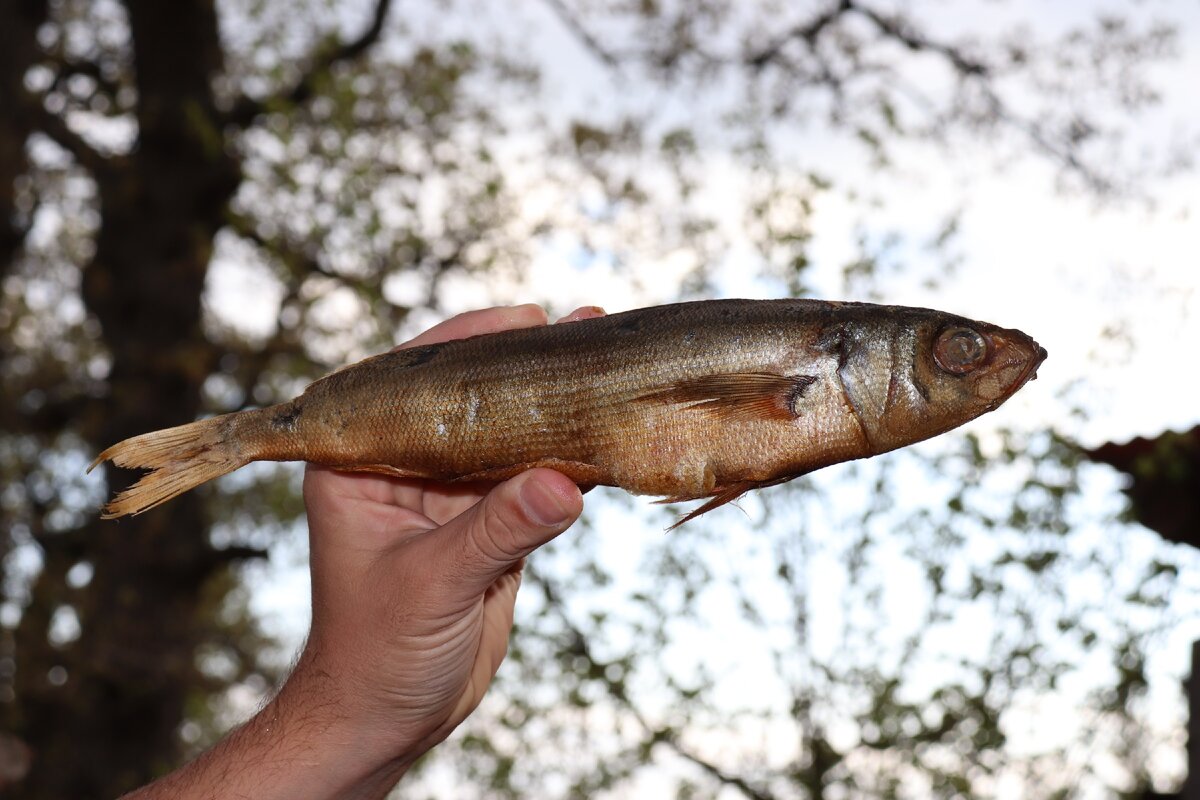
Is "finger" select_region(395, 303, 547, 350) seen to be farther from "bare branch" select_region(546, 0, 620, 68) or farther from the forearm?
"bare branch" select_region(546, 0, 620, 68)

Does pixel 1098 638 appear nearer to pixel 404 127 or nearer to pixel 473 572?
pixel 473 572

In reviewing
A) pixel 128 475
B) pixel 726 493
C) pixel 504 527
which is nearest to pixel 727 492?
pixel 726 493

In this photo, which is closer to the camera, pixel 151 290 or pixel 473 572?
pixel 473 572

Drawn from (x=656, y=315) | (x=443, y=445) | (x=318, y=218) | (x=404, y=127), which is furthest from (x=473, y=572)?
(x=404, y=127)

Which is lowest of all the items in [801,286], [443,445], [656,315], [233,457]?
[801,286]

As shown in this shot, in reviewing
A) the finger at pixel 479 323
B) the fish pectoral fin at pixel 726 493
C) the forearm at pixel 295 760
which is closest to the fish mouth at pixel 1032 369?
the fish pectoral fin at pixel 726 493

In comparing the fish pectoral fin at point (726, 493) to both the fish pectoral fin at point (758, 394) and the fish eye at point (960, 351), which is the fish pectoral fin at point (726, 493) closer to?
the fish pectoral fin at point (758, 394)

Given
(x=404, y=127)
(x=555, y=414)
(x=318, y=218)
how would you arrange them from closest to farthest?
1. (x=555, y=414)
2. (x=318, y=218)
3. (x=404, y=127)

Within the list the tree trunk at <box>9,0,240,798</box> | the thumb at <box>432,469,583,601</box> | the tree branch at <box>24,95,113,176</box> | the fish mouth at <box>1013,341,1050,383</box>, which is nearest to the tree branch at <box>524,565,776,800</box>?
the tree trunk at <box>9,0,240,798</box>
